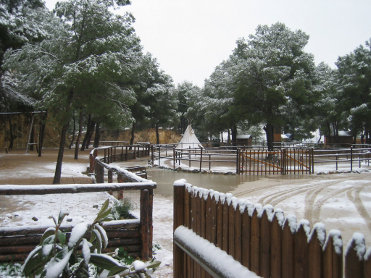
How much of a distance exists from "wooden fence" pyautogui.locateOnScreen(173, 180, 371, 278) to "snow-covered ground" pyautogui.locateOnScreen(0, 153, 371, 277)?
125 cm

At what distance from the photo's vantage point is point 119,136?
50.6m

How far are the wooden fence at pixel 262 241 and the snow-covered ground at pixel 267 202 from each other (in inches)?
49.2

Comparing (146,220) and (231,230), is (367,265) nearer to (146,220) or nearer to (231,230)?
(231,230)

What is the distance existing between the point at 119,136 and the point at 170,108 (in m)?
11.3

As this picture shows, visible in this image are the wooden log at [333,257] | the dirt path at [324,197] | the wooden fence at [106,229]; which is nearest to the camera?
the wooden log at [333,257]

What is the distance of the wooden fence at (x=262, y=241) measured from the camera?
1.95 metres

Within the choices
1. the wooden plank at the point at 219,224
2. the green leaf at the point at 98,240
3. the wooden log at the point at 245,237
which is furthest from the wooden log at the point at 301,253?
the green leaf at the point at 98,240

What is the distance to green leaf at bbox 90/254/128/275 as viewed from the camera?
2.19 m

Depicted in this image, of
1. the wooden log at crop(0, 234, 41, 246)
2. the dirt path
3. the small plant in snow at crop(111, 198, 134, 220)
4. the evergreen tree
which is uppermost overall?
the evergreen tree

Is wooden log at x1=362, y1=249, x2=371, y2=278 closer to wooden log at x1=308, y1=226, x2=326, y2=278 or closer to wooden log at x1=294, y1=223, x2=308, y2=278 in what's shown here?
wooden log at x1=308, y1=226, x2=326, y2=278

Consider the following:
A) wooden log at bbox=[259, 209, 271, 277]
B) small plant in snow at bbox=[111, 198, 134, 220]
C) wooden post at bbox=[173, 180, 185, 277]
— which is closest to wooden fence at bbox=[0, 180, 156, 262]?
small plant in snow at bbox=[111, 198, 134, 220]

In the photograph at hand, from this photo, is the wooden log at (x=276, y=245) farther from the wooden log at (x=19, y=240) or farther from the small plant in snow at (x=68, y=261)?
the wooden log at (x=19, y=240)

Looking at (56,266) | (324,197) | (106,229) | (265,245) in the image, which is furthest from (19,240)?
(324,197)

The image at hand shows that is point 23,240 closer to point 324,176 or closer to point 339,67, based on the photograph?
point 324,176
